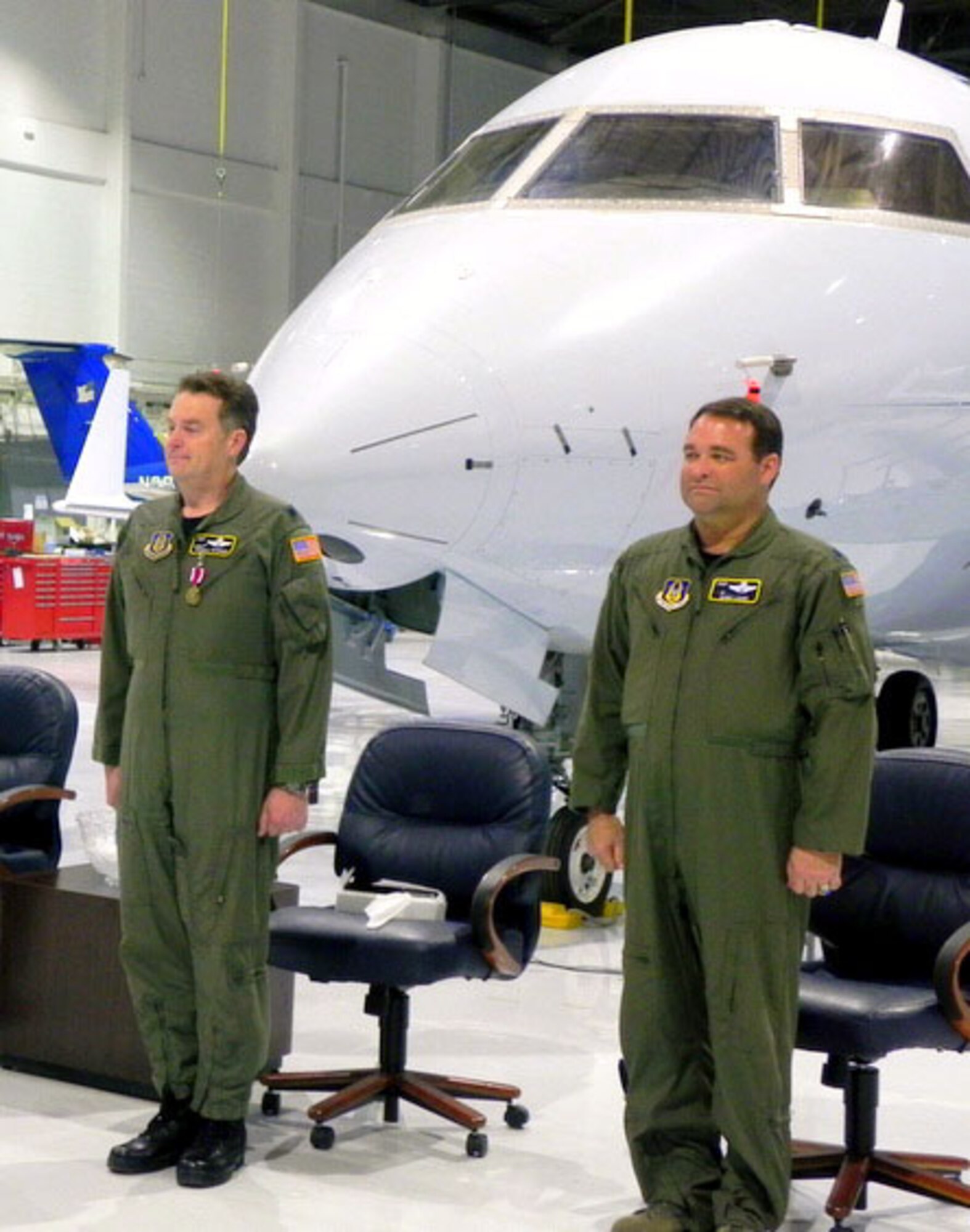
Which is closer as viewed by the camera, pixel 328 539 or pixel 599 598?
pixel 328 539

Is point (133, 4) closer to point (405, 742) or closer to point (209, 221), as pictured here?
point (209, 221)

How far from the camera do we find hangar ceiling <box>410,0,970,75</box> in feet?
92.5

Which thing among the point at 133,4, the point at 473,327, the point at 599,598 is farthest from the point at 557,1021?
the point at 133,4

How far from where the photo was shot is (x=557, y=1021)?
256 inches

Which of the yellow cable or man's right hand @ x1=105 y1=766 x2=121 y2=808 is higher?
the yellow cable

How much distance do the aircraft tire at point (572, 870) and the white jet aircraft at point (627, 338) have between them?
427mm

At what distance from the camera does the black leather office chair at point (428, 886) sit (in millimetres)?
5180

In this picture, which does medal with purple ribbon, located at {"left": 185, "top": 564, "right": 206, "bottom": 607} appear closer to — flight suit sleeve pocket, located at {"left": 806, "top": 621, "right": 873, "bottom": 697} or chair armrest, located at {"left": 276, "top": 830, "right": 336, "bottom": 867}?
chair armrest, located at {"left": 276, "top": 830, "right": 336, "bottom": 867}

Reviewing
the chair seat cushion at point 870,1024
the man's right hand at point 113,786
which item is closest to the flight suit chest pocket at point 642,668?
the chair seat cushion at point 870,1024

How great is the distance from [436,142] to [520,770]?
2699 centimetres

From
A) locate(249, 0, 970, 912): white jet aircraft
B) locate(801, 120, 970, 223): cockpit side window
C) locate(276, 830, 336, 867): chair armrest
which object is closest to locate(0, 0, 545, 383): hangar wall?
locate(249, 0, 970, 912): white jet aircraft

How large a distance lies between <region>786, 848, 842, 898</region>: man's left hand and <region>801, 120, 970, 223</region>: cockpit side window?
387 cm

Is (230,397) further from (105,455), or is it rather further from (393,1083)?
(105,455)

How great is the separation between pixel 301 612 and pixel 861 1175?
1.86 m
